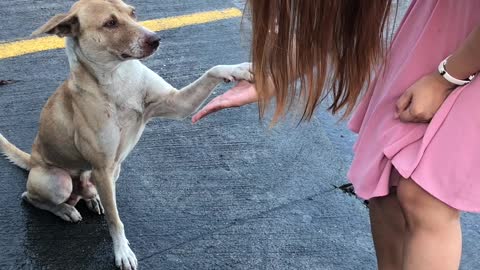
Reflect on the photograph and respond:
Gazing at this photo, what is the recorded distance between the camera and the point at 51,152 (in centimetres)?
325

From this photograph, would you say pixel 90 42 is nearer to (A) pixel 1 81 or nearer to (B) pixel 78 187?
(B) pixel 78 187

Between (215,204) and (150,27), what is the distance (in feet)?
7.64

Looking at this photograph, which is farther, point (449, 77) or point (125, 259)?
point (125, 259)

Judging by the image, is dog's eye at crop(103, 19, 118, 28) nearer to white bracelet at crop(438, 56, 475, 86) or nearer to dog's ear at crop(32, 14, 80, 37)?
dog's ear at crop(32, 14, 80, 37)

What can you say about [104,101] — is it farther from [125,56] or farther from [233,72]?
[233,72]

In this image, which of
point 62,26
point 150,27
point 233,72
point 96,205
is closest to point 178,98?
point 233,72

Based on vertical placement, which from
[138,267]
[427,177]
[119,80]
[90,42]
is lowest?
[138,267]

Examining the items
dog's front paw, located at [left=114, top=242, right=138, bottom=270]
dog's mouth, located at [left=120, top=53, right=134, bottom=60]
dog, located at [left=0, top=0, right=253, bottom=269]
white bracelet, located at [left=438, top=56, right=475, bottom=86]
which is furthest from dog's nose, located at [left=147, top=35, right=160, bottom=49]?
white bracelet, located at [left=438, top=56, right=475, bottom=86]

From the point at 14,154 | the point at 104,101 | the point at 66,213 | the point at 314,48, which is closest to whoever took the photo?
the point at 314,48

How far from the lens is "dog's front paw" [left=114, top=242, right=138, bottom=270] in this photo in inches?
119

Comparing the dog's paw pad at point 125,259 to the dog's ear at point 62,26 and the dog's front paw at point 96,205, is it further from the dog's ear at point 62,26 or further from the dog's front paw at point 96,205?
the dog's ear at point 62,26

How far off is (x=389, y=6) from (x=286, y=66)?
35 cm

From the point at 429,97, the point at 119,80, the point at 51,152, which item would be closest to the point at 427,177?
the point at 429,97

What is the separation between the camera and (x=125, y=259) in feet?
9.96
